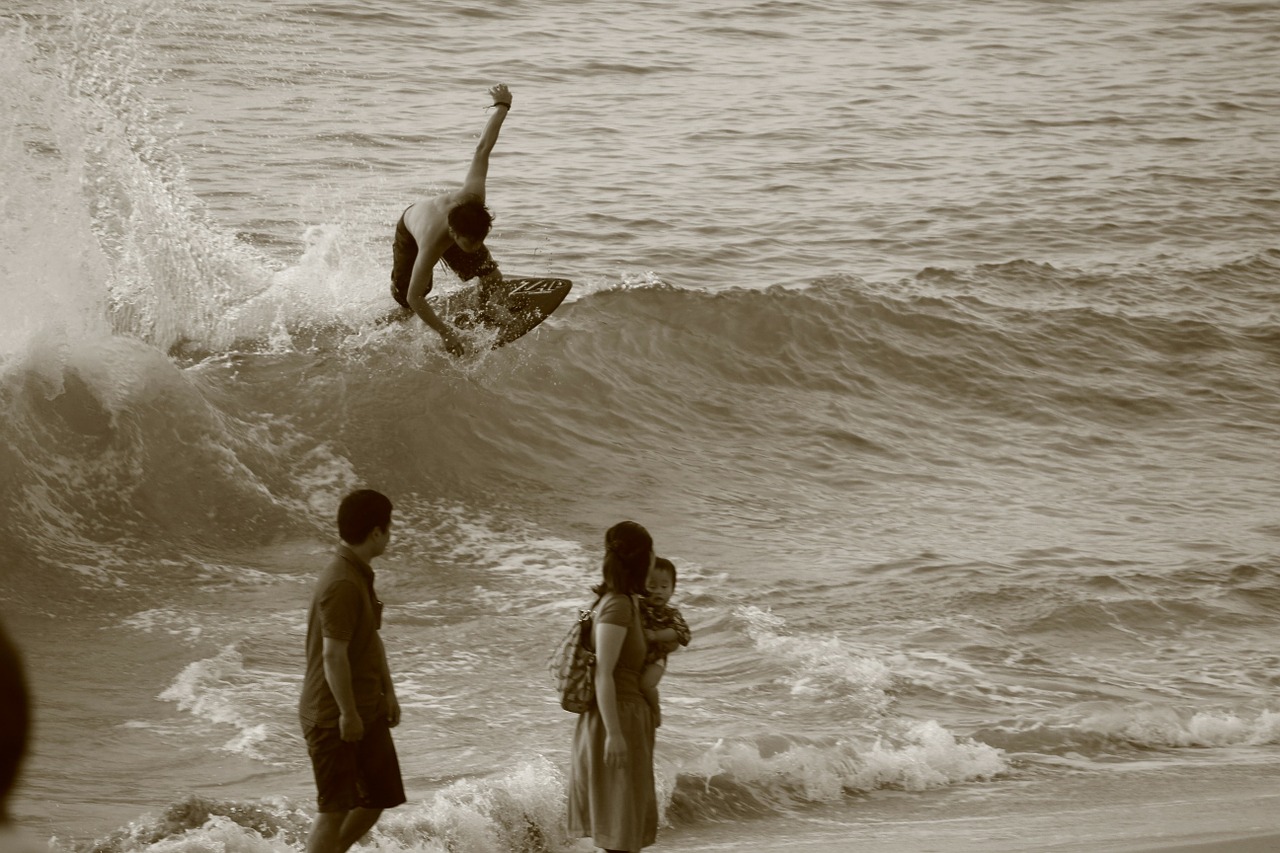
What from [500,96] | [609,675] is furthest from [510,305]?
[609,675]

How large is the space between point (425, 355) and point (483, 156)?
3316 millimetres

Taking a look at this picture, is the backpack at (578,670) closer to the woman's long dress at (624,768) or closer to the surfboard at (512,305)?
the woman's long dress at (624,768)

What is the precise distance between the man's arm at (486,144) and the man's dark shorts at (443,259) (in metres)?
0.52

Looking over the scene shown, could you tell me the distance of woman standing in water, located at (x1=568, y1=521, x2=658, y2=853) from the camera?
451cm

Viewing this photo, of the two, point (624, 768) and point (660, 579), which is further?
point (660, 579)

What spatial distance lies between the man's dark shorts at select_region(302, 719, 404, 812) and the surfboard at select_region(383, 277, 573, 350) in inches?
233

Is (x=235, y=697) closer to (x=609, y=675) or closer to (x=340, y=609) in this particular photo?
(x=340, y=609)

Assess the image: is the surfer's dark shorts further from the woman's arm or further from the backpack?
the woman's arm

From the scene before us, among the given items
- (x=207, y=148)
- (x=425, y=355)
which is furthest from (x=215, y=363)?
(x=207, y=148)

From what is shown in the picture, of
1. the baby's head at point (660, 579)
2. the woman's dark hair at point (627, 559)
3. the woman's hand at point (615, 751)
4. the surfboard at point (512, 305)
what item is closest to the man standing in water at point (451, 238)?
the surfboard at point (512, 305)

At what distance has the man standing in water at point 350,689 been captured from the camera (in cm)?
438

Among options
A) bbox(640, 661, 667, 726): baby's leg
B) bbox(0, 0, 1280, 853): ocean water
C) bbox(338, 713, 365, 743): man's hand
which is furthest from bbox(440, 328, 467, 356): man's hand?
bbox(338, 713, 365, 743): man's hand

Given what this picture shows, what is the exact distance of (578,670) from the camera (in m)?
4.59

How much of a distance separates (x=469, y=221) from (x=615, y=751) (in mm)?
4498
